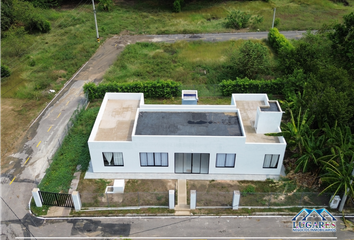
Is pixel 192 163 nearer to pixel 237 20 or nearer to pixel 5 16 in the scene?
pixel 237 20

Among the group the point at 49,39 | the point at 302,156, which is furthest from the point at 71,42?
the point at 302,156

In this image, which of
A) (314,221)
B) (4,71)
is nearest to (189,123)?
(314,221)

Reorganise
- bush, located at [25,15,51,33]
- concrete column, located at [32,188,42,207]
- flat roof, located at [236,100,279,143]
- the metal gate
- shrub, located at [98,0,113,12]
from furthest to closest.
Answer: shrub, located at [98,0,113,12]
bush, located at [25,15,51,33]
flat roof, located at [236,100,279,143]
the metal gate
concrete column, located at [32,188,42,207]

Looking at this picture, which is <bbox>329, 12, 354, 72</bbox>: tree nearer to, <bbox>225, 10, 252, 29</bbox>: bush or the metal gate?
<bbox>225, 10, 252, 29</bbox>: bush

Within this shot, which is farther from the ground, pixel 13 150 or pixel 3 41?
pixel 3 41

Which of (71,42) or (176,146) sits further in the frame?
(71,42)

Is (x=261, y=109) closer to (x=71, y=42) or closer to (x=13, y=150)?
(x=13, y=150)

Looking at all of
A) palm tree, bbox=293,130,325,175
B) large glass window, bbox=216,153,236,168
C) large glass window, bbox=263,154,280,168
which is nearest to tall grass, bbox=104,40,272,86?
large glass window, bbox=216,153,236,168
